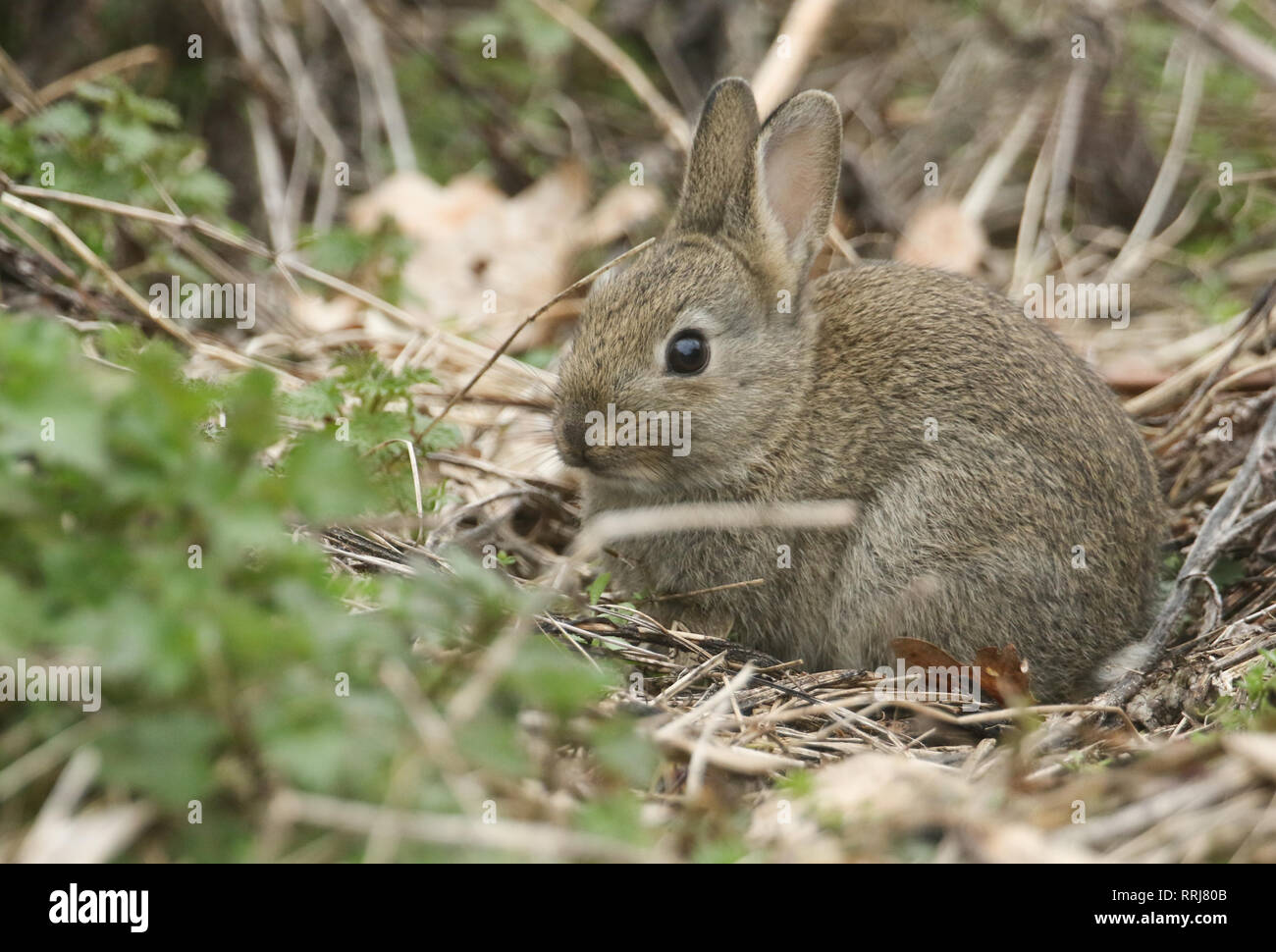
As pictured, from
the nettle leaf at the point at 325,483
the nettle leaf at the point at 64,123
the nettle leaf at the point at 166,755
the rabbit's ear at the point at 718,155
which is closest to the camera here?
the nettle leaf at the point at 166,755

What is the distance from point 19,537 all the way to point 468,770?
3.42 feet

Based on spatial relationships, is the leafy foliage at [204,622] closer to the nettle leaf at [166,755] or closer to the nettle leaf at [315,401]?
the nettle leaf at [166,755]

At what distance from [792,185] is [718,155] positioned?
343 mm

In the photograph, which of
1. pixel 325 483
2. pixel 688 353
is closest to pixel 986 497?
pixel 688 353

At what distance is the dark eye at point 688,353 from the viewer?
16.7 ft

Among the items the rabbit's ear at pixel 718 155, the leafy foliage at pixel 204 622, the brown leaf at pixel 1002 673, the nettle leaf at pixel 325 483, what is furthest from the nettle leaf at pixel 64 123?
the brown leaf at pixel 1002 673

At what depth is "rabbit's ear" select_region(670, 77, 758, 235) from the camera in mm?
5285

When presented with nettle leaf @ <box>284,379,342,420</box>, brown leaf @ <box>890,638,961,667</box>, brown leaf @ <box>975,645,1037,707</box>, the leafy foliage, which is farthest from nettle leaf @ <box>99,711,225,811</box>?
brown leaf @ <box>975,645,1037,707</box>

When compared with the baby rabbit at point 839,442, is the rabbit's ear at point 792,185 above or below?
above

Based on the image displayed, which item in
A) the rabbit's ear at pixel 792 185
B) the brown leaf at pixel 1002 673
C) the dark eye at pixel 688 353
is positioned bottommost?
the brown leaf at pixel 1002 673

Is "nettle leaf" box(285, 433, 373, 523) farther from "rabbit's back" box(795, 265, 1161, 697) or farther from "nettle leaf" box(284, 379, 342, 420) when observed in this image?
"rabbit's back" box(795, 265, 1161, 697)

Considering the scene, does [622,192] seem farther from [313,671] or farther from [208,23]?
[313,671]

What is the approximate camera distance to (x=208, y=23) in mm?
7582

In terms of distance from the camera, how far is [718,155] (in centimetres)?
541
